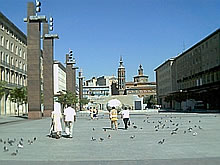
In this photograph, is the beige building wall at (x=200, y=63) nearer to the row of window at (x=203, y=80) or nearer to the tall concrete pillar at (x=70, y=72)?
the row of window at (x=203, y=80)

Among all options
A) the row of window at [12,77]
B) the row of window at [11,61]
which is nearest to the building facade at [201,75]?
the row of window at [12,77]

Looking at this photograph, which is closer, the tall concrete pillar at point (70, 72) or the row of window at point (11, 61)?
the row of window at point (11, 61)

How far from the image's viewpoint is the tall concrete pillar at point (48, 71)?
48.7 m

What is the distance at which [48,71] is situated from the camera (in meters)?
49.8

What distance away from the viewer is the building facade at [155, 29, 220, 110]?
7394cm

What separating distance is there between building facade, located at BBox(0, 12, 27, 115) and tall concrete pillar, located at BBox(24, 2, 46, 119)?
21014 mm

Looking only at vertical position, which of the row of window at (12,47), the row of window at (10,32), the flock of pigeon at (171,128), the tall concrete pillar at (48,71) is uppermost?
the row of window at (10,32)

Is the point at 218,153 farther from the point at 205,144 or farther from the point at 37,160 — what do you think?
the point at 37,160

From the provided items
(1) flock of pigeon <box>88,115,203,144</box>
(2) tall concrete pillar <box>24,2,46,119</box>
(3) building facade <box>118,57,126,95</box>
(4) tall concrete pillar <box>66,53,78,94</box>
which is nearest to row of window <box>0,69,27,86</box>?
(4) tall concrete pillar <box>66,53,78,94</box>

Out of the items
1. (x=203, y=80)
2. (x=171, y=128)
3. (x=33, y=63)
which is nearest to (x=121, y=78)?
(x=203, y=80)

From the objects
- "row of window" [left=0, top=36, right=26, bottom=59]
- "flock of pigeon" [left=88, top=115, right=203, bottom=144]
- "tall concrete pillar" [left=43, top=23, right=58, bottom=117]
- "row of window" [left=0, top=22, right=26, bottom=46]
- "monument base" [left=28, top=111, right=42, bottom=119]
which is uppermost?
"row of window" [left=0, top=22, right=26, bottom=46]

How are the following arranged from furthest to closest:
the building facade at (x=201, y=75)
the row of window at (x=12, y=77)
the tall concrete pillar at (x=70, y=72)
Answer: the tall concrete pillar at (x=70, y=72), the building facade at (x=201, y=75), the row of window at (x=12, y=77)

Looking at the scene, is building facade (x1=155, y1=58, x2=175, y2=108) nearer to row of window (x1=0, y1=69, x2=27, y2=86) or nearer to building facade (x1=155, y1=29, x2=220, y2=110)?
building facade (x1=155, y1=29, x2=220, y2=110)

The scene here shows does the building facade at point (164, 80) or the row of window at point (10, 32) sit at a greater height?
the row of window at point (10, 32)
